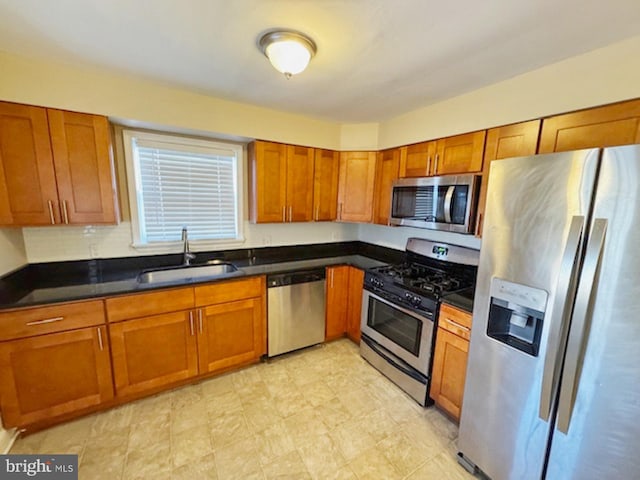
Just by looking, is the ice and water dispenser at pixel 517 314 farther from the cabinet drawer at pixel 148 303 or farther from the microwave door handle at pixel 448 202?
the cabinet drawer at pixel 148 303

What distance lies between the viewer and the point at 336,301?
2939 millimetres

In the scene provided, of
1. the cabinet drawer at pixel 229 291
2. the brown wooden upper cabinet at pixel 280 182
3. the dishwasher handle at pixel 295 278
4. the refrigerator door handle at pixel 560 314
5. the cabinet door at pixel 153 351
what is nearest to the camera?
the refrigerator door handle at pixel 560 314

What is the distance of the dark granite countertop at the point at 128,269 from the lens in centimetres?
179

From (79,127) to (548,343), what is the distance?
312cm

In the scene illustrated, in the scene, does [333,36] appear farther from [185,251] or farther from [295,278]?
[185,251]

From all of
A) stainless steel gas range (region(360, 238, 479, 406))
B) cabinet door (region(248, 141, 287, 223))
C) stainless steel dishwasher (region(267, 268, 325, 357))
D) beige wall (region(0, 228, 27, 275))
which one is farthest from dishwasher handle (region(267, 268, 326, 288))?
beige wall (region(0, 228, 27, 275))

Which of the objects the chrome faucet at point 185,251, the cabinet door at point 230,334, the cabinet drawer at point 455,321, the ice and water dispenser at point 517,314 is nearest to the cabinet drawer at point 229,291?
the cabinet door at point 230,334

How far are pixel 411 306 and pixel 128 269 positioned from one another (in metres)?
2.51

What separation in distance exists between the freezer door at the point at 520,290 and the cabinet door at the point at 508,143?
537 millimetres

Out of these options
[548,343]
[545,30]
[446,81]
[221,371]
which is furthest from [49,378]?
[545,30]

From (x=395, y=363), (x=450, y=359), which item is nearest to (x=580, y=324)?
(x=450, y=359)

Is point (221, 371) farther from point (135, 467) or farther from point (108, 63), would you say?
point (108, 63)

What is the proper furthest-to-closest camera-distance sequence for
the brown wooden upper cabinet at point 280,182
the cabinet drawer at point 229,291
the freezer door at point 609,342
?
the brown wooden upper cabinet at point 280,182 < the cabinet drawer at point 229,291 < the freezer door at point 609,342

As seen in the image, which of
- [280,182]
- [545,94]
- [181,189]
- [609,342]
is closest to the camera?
[609,342]
